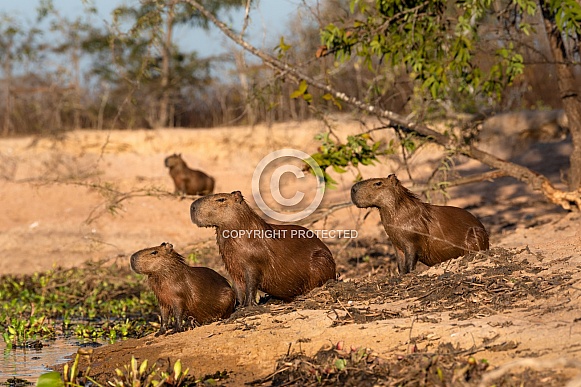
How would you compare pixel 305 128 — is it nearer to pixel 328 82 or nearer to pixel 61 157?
pixel 61 157

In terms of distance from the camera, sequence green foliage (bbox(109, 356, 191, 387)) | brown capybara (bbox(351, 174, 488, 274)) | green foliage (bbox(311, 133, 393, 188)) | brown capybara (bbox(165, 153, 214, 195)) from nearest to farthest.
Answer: green foliage (bbox(109, 356, 191, 387))
brown capybara (bbox(351, 174, 488, 274))
green foliage (bbox(311, 133, 393, 188))
brown capybara (bbox(165, 153, 214, 195))

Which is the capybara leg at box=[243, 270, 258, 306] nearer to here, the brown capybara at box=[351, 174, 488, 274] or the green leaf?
the brown capybara at box=[351, 174, 488, 274]

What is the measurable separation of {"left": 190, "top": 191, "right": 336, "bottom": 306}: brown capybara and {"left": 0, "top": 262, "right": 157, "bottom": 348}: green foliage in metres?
1.30

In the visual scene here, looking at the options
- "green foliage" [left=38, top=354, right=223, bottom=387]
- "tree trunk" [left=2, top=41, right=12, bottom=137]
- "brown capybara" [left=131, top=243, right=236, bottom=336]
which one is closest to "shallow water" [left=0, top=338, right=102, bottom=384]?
"green foliage" [left=38, top=354, right=223, bottom=387]

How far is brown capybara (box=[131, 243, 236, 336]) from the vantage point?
615 centimetres

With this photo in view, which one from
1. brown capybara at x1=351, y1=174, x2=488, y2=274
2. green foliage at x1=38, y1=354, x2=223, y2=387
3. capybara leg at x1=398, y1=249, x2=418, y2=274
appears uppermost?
brown capybara at x1=351, y1=174, x2=488, y2=274

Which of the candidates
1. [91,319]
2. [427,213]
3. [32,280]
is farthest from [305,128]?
[427,213]

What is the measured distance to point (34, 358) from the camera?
637 cm

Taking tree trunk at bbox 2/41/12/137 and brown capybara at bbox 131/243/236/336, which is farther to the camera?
tree trunk at bbox 2/41/12/137

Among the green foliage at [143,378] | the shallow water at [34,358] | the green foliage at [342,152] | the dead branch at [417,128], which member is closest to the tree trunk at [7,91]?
the dead branch at [417,128]

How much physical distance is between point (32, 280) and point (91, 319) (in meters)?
2.53

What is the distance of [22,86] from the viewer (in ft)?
62.0

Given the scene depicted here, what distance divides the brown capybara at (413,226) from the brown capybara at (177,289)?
1.32m

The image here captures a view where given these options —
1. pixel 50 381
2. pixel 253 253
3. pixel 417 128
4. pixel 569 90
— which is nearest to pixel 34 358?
pixel 50 381
